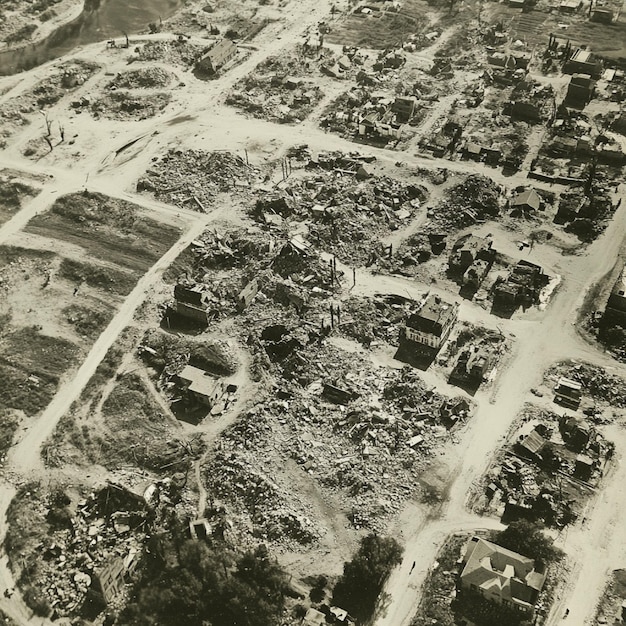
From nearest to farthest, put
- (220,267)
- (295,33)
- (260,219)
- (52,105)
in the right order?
(220,267) < (260,219) < (52,105) < (295,33)

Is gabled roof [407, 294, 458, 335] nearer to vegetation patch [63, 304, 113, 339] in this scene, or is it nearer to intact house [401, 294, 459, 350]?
intact house [401, 294, 459, 350]

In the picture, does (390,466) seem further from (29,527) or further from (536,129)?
(536,129)

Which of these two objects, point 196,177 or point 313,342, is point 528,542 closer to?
point 313,342

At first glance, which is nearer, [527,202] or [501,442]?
[501,442]

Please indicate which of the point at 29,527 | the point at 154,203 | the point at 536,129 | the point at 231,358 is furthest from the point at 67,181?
the point at 536,129

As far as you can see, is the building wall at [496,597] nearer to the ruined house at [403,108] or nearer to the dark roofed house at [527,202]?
the dark roofed house at [527,202]

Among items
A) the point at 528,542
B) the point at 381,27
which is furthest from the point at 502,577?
the point at 381,27

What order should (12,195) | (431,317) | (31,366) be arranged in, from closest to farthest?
(31,366) → (431,317) → (12,195)
